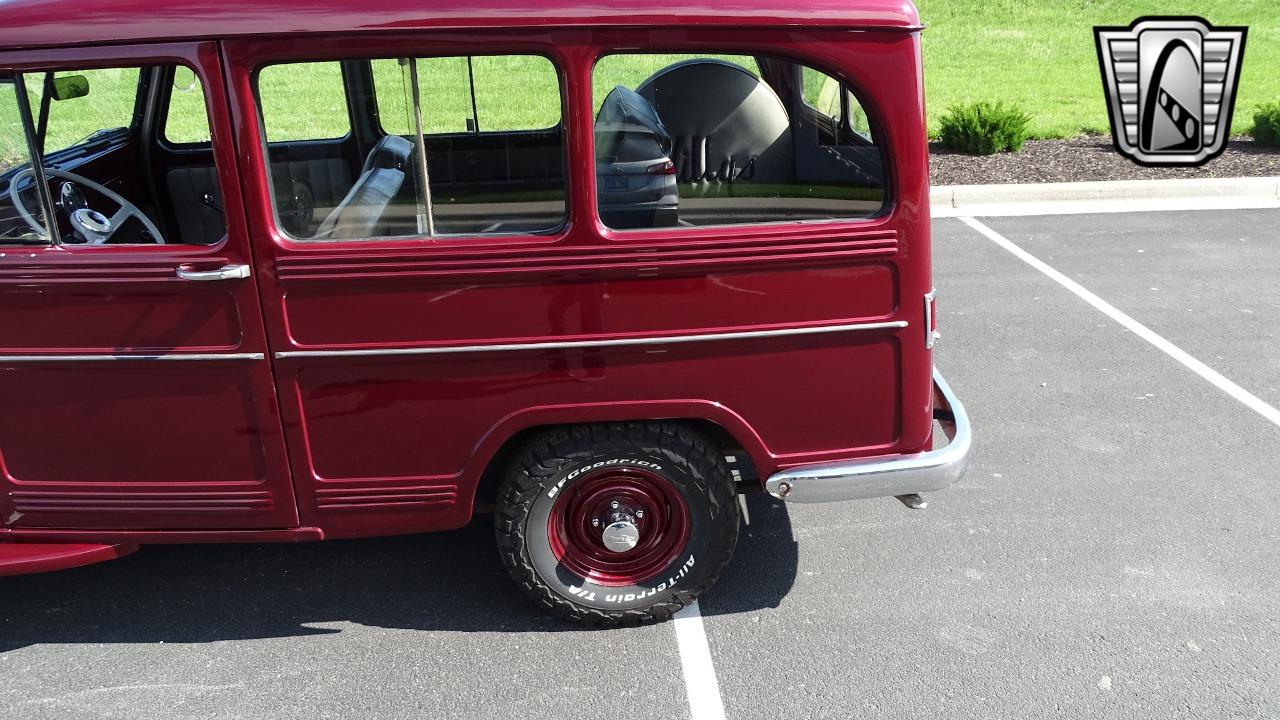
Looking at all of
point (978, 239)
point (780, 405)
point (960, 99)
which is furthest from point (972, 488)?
point (960, 99)

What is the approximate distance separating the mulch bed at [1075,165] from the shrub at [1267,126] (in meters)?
0.09

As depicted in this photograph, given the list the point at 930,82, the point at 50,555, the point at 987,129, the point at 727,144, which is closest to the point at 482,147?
the point at 727,144

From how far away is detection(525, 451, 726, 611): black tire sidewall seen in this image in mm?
3537

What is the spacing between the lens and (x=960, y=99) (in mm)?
13016

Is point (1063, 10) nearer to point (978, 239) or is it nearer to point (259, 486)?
point (978, 239)

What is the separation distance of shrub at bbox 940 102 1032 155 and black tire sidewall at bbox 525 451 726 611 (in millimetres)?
8215

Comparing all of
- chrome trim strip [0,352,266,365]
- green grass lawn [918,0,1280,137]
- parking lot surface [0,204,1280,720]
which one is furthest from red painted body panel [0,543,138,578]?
green grass lawn [918,0,1280,137]

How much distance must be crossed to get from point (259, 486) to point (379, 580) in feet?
2.40

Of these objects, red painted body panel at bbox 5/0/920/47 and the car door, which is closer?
red painted body panel at bbox 5/0/920/47

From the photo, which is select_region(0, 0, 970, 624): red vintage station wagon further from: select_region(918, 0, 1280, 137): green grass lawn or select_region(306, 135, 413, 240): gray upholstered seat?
select_region(918, 0, 1280, 137): green grass lawn

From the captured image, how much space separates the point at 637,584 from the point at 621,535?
0.22 meters

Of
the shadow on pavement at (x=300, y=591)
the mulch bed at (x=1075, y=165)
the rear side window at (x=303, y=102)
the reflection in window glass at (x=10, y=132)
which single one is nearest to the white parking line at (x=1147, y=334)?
the mulch bed at (x=1075, y=165)

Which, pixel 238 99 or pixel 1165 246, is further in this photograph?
pixel 1165 246

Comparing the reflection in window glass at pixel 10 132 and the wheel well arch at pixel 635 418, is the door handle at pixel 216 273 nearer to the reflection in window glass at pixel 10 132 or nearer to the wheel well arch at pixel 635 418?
the reflection in window glass at pixel 10 132
